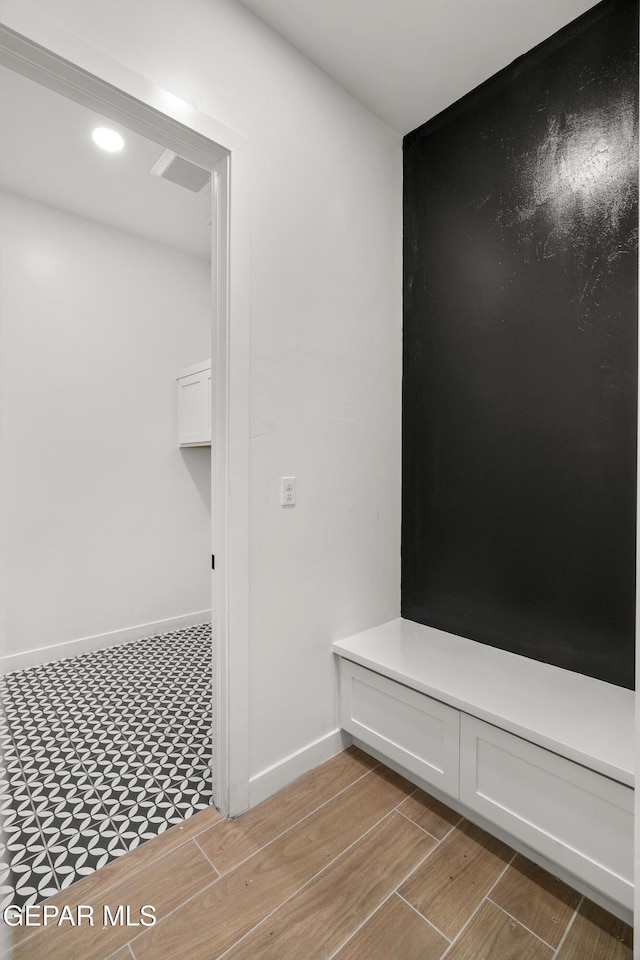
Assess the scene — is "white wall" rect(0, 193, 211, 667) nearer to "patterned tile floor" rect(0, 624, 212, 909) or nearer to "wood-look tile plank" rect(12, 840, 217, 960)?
"patterned tile floor" rect(0, 624, 212, 909)

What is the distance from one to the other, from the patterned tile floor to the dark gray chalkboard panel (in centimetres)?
118

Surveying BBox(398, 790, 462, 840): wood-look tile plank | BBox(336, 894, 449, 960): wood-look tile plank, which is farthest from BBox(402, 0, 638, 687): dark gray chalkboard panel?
BBox(336, 894, 449, 960): wood-look tile plank

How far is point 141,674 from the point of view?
2611 millimetres

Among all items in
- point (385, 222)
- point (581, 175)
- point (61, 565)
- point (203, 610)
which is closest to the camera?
point (581, 175)

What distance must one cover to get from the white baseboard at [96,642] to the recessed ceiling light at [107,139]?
8.76 ft

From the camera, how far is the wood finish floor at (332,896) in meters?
1.15

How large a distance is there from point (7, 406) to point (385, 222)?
2262 mm

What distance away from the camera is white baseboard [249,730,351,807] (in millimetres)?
1644

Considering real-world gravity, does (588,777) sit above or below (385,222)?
below

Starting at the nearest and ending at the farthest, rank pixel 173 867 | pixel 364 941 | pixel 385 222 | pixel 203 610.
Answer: pixel 364 941 → pixel 173 867 → pixel 385 222 → pixel 203 610

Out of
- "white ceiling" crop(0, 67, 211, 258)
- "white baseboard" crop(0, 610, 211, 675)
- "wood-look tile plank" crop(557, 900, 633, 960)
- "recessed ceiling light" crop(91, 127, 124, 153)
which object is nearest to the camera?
"wood-look tile plank" crop(557, 900, 633, 960)

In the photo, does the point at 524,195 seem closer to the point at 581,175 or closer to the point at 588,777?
the point at 581,175

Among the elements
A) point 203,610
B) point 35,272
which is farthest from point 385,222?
point 203,610

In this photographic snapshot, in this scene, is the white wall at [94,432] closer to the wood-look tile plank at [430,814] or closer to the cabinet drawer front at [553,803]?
the wood-look tile plank at [430,814]
